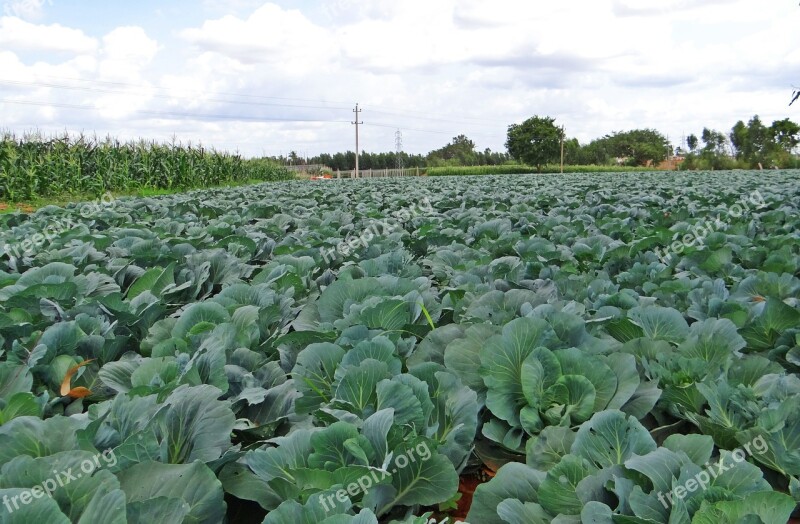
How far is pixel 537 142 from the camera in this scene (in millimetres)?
74062

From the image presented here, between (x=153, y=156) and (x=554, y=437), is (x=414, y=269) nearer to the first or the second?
(x=554, y=437)

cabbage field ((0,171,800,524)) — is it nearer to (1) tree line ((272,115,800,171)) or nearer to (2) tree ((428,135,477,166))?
(1) tree line ((272,115,800,171))

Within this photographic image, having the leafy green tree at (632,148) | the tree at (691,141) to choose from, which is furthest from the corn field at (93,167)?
the tree at (691,141)

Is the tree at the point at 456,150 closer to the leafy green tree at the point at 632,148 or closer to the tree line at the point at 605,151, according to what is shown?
the tree line at the point at 605,151

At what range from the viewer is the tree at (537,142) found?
7369cm

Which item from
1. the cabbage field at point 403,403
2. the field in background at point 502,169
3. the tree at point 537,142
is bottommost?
the cabbage field at point 403,403

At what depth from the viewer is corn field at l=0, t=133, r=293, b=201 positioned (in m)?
18.1

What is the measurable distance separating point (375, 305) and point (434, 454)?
0.82 meters

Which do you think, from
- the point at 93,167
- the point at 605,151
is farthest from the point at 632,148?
the point at 93,167

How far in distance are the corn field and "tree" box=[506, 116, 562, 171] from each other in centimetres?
5175

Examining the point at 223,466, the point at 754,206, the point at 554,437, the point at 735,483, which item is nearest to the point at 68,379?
the point at 223,466

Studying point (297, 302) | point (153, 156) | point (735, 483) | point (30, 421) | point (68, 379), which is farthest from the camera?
point (153, 156)

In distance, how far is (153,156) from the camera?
24172 mm

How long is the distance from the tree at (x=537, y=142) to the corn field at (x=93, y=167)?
5175 centimetres
